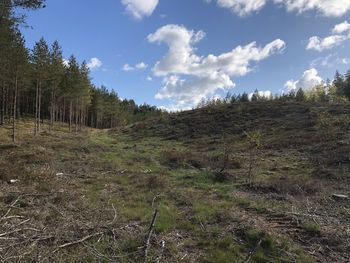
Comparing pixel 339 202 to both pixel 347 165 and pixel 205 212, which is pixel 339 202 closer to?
pixel 205 212

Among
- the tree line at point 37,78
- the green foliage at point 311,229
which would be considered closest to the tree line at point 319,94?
the tree line at point 37,78

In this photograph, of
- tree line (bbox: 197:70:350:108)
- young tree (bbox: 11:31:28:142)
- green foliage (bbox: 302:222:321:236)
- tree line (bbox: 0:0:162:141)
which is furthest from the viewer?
tree line (bbox: 197:70:350:108)

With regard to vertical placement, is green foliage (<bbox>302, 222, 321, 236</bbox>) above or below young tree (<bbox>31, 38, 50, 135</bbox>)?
below

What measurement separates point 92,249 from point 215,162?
19.7 metres

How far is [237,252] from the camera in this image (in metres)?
9.52

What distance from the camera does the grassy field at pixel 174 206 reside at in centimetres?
887

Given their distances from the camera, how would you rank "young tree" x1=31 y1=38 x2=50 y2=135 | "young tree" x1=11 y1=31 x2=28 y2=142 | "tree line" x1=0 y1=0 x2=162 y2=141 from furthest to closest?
"young tree" x1=31 y1=38 x2=50 y2=135 < "young tree" x1=11 y1=31 x2=28 y2=142 < "tree line" x1=0 y1=0 x2=162 y2=141

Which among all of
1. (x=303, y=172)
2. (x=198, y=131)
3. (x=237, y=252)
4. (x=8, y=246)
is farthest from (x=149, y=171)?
(x=198, y=131)

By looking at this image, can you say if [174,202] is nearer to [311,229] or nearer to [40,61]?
[311,229]

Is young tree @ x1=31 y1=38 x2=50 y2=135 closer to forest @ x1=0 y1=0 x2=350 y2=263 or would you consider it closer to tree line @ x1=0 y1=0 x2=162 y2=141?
tree line @ x1=0 y1=0 x2=162 y2=141

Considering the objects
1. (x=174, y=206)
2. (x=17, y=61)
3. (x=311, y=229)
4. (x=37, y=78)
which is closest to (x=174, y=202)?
(x=174, y=206)

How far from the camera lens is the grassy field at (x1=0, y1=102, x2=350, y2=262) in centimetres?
887

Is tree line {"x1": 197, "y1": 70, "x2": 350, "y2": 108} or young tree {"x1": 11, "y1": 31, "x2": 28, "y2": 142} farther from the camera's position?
tree line {"x1": 197, "y1": 70, "x2": 350, "y2": 108}

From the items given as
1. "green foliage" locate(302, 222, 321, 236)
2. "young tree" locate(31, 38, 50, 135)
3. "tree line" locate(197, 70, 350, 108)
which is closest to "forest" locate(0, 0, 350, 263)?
"green foliage" locate(302, 222, 321, 236)
